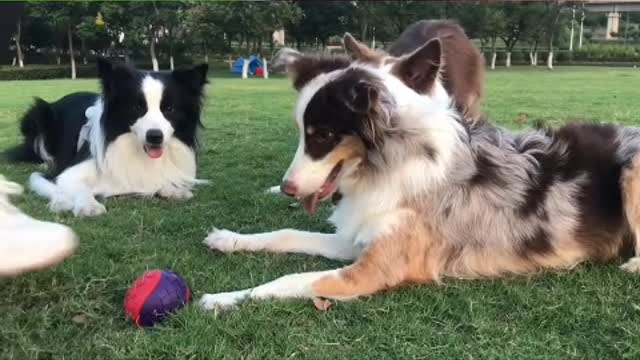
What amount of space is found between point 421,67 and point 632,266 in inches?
69.3

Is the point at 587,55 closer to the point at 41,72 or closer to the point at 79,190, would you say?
the point at 41,72

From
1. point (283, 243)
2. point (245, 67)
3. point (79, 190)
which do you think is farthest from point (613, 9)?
point (283, 243)

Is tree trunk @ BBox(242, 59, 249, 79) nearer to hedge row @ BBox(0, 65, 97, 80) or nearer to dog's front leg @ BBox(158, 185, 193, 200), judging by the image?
hedge row @ BBox(0, 65, 97, 80)

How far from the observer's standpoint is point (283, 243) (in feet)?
13.8

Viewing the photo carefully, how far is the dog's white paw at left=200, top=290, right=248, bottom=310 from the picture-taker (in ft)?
10.6

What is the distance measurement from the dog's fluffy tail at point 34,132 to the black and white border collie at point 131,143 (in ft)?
2.38

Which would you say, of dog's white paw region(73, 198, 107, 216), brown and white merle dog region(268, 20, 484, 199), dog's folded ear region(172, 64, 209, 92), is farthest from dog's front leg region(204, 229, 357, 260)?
brown and white merle dog region(268, 20, 484, 199)

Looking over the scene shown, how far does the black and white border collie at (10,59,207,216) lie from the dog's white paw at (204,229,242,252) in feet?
4.75

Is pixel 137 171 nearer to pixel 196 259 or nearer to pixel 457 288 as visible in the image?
pixel 196 259

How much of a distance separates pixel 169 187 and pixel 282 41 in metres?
48.2

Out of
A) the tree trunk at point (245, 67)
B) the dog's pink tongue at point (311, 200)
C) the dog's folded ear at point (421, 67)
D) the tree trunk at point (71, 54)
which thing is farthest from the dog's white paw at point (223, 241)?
the tree trunk at point (71, 54)

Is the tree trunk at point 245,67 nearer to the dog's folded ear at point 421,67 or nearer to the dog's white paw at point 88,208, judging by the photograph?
the dog's white paw at point 88,208

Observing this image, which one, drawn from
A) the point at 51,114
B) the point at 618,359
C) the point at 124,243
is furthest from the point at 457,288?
the point at 51,114

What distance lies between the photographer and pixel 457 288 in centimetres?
362
